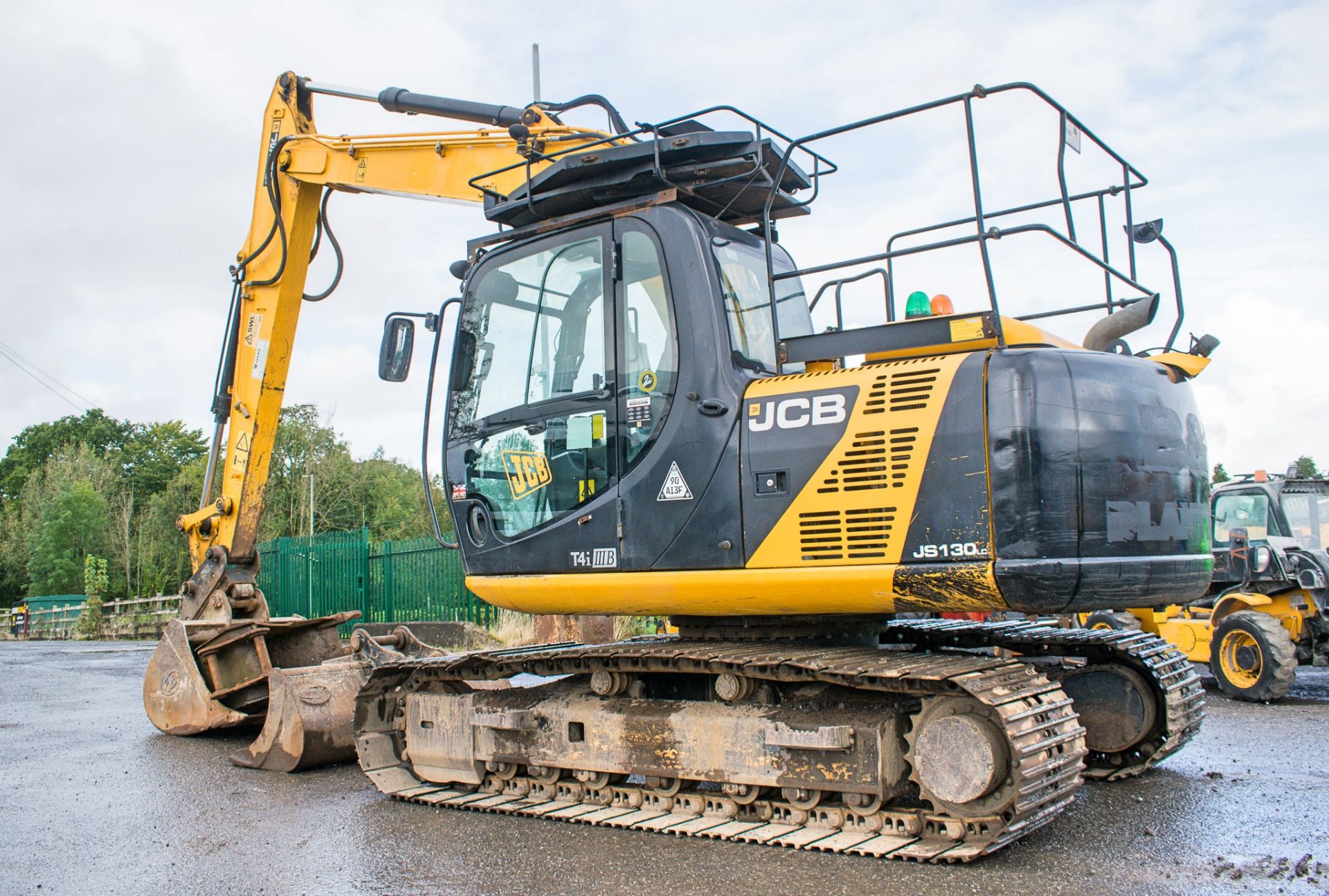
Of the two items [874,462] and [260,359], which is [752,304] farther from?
[260,359]

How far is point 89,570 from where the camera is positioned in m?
33.5

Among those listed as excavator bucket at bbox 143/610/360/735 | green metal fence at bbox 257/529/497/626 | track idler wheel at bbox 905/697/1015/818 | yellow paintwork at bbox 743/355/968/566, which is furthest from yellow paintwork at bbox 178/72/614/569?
green metal fence at bbox 257/529/497/626

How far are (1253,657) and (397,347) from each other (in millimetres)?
8034

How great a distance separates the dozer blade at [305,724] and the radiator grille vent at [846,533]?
3453mm

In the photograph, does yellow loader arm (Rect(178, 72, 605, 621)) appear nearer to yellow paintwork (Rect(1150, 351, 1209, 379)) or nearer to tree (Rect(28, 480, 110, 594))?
yellow paintwork (Rect(1150, 351, 1209, 379))

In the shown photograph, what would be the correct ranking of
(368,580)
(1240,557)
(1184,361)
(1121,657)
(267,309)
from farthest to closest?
(368,580) < (1240,557) < (267,309) < (1121,657) < (1184,361)

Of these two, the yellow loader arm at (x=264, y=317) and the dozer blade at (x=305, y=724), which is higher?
the yellow loader arm at (x=264, y=317)

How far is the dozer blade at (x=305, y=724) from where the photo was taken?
22.3ft

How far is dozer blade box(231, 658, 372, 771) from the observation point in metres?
6.80

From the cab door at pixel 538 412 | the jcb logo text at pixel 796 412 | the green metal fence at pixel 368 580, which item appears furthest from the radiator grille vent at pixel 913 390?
the green metal fence at pixel 368 580

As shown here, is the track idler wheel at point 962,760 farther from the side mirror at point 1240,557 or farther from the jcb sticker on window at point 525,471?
the side mirror at point 1240,557

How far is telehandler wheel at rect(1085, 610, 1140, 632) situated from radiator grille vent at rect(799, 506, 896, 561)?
305 inches

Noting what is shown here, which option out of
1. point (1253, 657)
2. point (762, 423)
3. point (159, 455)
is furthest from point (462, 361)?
point (159, 455)

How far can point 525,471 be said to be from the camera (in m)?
5.84
